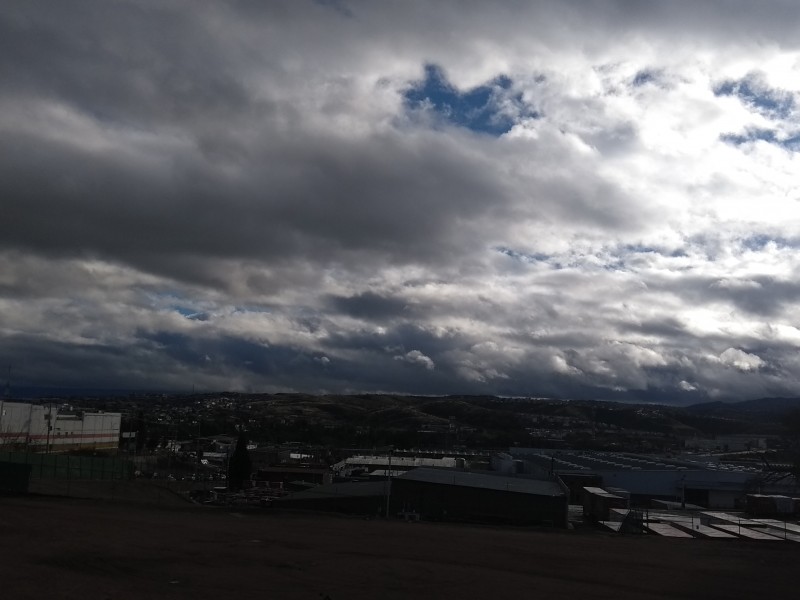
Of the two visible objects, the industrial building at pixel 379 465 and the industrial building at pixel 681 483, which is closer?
the industrial building at pixel 681 483

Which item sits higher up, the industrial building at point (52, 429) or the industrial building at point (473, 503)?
the industrial building at point (52, 429)

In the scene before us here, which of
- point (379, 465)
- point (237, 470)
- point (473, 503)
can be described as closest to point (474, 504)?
point (473, 503)

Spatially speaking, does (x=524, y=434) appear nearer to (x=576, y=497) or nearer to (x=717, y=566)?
(x=576, y=497)

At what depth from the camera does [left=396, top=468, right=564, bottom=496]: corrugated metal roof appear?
174 feet

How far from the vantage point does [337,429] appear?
564 ft

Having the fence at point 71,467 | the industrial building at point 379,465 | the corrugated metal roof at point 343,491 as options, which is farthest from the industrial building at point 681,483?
the fence at point 71,467

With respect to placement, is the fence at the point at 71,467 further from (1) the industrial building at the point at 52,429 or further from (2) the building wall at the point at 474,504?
(2) the building wall at the point at 474,504

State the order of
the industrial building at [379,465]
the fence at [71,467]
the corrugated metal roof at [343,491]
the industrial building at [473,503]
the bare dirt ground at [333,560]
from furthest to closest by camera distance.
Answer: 1. the industrial building at [379,465]
2. the fence at [71,467]
3. the industrial building at [473,503]
4. the corrugated metal roof at [343,491]
5. the bare dirt ground at [333,560]

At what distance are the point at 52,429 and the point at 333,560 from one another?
7361 cm

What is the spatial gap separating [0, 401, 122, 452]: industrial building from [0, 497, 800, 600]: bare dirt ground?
4648cm

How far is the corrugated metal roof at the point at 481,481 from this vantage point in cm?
5291

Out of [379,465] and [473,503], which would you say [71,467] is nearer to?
[473,503]

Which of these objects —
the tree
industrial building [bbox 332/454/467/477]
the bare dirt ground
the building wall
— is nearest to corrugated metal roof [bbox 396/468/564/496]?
the building wall

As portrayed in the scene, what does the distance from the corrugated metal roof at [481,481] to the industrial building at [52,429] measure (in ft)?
158
